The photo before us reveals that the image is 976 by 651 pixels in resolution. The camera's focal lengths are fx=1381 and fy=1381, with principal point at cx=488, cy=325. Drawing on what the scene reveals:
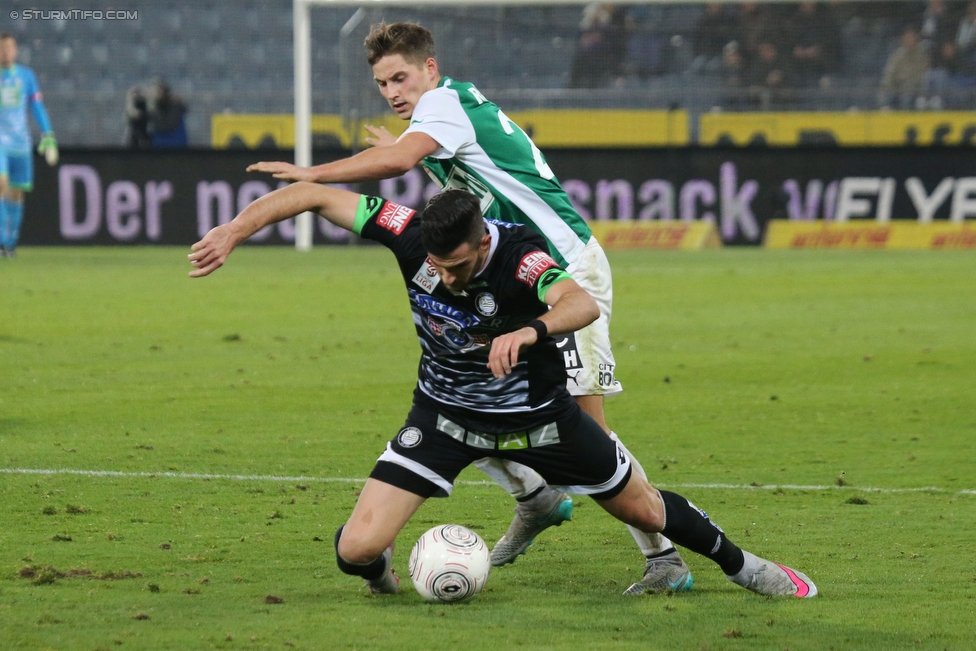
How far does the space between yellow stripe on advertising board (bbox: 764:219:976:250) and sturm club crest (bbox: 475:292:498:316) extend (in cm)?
1846

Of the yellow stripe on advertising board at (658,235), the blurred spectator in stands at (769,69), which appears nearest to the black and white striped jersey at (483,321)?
the yellow stripe on advertising board at (658,235)

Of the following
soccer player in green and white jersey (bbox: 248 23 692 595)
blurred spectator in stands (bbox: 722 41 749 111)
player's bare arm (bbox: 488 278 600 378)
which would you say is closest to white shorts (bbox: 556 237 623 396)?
soccer player in green and white jersey (bbox: 248 23 692 595)

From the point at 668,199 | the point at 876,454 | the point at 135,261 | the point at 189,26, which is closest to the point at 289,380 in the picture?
the point at 876,454

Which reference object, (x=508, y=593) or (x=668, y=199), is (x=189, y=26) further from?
(x=508, y=593)

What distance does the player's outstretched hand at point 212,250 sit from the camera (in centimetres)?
415

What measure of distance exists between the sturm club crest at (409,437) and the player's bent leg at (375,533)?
15cm

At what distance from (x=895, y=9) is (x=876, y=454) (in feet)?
65.7

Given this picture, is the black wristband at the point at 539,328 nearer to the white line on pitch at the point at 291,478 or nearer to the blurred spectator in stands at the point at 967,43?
the white line on pitch at the point at 291,478

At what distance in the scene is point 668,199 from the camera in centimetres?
2217

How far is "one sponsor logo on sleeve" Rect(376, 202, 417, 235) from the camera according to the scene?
4.57 metres

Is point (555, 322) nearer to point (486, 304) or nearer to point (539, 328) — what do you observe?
point (539, 328)

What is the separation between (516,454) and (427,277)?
2.14ft

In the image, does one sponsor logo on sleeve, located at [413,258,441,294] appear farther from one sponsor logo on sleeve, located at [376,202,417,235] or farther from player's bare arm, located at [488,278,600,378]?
player's bare arm, located at [488,278,600,378]

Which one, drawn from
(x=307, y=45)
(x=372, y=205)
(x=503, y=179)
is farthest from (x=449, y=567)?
(x=307, y=45)
